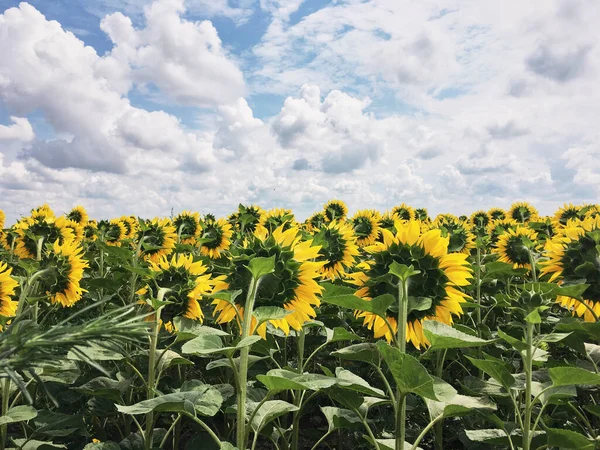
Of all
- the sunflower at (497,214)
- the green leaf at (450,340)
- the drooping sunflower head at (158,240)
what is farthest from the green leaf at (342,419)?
the sunflower at (497,214)

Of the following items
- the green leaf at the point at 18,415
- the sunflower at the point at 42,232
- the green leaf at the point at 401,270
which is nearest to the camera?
the green leaf at the point at 401,270

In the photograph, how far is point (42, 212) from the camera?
529cm

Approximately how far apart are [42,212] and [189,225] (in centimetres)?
160

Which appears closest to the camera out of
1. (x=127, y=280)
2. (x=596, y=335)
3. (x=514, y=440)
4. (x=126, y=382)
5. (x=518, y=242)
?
(x=514, y=440)

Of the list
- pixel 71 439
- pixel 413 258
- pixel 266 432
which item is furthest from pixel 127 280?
pixel 413 258

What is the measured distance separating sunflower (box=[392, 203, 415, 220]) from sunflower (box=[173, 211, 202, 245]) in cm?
327

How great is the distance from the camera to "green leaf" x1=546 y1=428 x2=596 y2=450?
67.2 inches

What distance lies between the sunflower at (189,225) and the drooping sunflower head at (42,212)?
1414mm

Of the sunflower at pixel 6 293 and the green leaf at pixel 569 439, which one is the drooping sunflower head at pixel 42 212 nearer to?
the sunflower at pixel 6 293

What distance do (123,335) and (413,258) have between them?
1.23m

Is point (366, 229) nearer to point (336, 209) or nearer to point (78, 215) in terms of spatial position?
point (336, 209)

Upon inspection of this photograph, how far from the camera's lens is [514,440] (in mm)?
1982

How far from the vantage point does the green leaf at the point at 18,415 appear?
2.10m

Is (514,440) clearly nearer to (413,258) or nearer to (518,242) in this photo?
(413,258)
